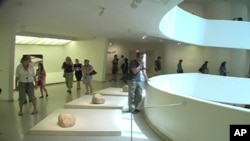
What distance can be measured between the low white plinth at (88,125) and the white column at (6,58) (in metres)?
3.78

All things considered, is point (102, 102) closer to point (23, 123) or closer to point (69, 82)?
point (23, 123)

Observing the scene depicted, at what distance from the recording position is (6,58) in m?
11.2

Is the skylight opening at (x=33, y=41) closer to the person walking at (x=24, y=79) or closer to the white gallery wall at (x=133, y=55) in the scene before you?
the white gallery wall at (x=133, y=55)

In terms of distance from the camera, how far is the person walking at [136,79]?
8.57 metres

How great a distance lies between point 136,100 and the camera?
347 inches

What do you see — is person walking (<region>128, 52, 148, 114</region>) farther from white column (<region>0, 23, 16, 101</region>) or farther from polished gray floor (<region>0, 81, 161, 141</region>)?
white column (<region>0, 23, 16, 101</region>)

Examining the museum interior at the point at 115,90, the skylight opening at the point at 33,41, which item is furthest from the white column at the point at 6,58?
the skylight opening at the point at 33,41

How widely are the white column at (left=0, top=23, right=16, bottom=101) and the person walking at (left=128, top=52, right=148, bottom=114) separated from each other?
5.06 m

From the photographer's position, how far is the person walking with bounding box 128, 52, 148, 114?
8.57 m

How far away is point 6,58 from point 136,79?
5421 mm

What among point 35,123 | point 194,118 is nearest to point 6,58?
point 35,123

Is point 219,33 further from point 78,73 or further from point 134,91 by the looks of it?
point 134,91

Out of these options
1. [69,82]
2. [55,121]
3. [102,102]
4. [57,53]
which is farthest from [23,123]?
[57,53]

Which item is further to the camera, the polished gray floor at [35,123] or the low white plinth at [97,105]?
the low white plinth at [97,105]
